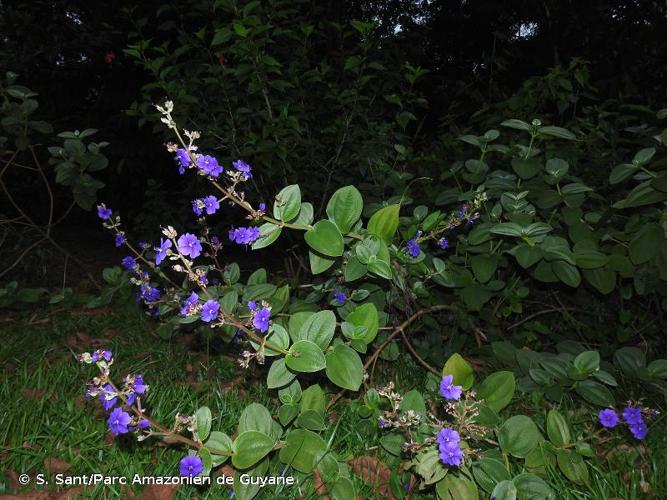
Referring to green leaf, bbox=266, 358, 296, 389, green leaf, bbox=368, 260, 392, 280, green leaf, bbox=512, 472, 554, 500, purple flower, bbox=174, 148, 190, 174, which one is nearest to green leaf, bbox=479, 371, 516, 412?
green leaf, bbox=512, 472, 554, 500

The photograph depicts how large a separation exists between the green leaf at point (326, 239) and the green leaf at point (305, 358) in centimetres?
25

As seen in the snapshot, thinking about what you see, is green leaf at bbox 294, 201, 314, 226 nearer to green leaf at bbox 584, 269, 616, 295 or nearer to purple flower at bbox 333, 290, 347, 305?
purple flower at bbox 333, 290, 347, 305

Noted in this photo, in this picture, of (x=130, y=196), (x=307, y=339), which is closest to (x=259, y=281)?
(x=307, y=339)

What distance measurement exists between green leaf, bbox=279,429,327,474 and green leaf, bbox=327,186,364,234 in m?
0.60

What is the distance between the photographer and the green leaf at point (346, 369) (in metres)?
1.44

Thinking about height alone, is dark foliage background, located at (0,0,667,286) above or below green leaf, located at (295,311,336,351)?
above

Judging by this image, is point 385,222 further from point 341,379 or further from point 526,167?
point 526,167

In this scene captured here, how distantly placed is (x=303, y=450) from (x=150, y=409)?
712 millimetres

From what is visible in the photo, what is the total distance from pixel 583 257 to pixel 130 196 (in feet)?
14.9

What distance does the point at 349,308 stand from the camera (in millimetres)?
1900

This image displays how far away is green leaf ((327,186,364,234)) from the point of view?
1569 mm

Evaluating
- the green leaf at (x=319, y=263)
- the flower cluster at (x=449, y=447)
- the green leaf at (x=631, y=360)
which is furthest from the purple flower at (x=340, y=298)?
the green leaf at (x=631, y=360)

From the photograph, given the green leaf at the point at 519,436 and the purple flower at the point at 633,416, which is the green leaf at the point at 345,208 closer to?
→ the green leaf at the point at 519,436

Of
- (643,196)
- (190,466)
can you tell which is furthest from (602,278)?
(190,466)
